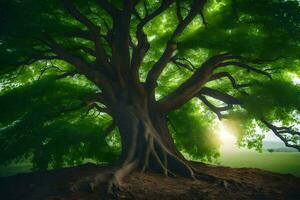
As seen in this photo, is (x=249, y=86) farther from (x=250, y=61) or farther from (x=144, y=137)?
(x=144, y=137)

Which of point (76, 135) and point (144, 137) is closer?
point (144, 137)

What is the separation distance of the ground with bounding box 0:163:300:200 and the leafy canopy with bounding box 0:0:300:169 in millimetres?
1687

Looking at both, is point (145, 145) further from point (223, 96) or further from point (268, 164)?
point (268, 164)

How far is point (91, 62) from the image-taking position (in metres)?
14.3

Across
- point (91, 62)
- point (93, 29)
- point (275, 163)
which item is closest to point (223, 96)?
point (91, 62)

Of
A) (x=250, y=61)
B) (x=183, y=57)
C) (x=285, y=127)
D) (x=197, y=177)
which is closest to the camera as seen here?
(x=197, y=177)

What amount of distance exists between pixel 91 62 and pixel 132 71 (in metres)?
1.80

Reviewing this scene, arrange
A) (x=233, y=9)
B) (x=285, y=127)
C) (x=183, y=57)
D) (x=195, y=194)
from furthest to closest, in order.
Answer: (x=183, y=57)
(x=285, y=127)
(x=233, y=9)
(x=195, y=194)

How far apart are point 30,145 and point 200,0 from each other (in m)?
8.26

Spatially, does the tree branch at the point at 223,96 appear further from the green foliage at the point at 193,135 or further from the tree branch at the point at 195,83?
the green foliage at the point at 193,135

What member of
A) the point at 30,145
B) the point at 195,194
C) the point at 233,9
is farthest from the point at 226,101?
the point at 30,145

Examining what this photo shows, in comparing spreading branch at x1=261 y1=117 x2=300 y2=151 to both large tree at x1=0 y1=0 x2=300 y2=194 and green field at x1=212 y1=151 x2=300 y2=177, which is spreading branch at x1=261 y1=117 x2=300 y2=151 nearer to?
large tree at x1=0 y1=0 x2=300 y2=194

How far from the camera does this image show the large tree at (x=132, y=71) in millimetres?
11992

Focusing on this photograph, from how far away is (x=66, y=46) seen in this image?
13.6m
